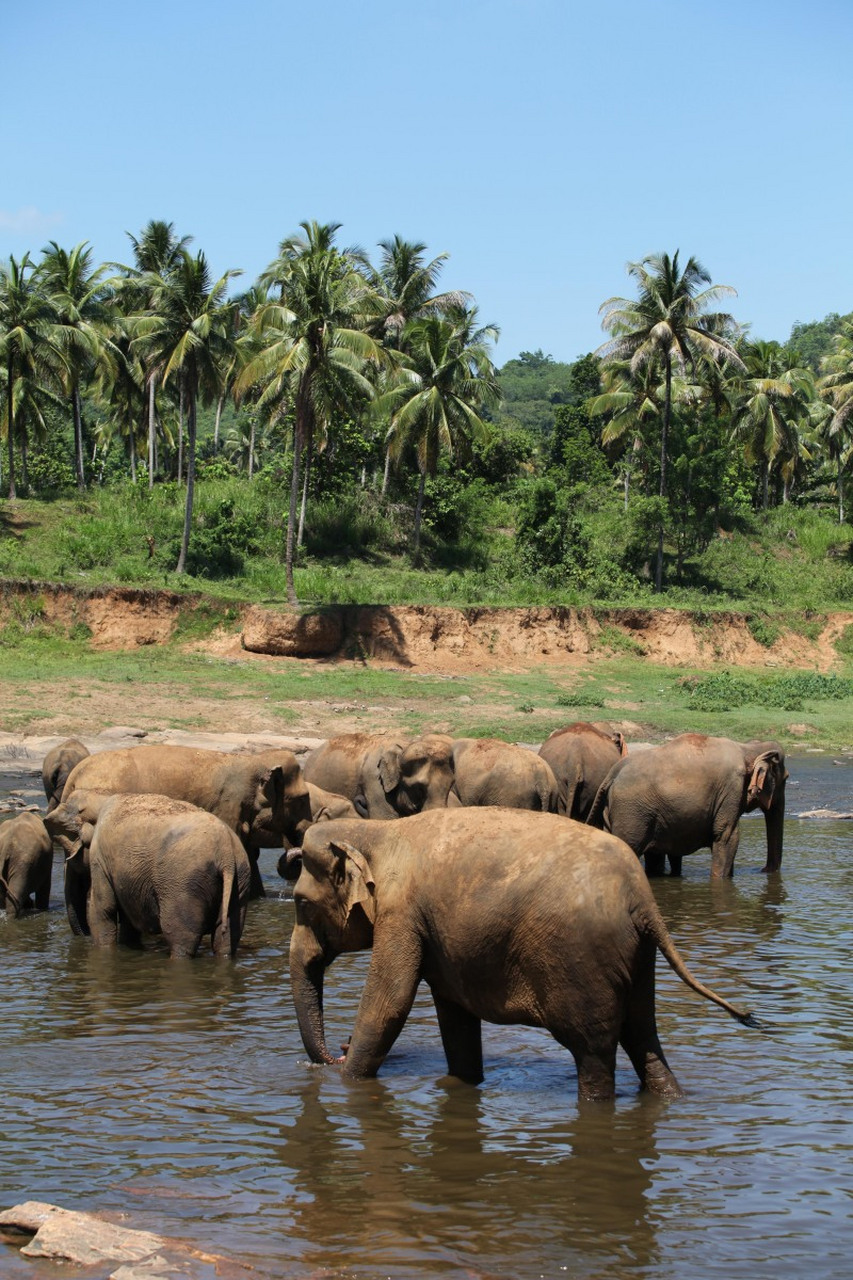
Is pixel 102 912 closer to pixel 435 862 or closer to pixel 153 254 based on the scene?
pixel 435 862

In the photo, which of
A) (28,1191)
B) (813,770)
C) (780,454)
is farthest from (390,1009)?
(780,454)

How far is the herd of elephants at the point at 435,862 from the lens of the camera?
6715mm

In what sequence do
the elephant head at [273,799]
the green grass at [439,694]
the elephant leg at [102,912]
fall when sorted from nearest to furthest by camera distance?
the elephant leg at [102,912] < the elephant head at [273,799] < the green grass at [439,694]

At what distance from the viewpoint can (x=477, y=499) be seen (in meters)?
52.0

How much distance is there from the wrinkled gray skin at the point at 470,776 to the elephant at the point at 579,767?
105 centimetres

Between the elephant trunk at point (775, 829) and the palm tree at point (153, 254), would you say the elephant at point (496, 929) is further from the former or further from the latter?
the palm tree at point (153, 254)

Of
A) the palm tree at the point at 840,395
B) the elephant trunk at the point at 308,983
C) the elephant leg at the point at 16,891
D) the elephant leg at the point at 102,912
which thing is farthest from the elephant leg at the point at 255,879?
the palm tree at the point at 840,395

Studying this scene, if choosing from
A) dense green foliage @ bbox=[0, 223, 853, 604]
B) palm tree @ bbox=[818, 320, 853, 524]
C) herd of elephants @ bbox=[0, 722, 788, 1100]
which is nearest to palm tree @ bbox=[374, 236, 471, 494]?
dense green foliage @ bbox=[0, 223, 853, 604]

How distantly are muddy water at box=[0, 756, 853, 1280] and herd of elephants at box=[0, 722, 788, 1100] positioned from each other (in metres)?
0.37

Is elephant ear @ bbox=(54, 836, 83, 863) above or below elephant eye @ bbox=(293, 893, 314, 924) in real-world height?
below

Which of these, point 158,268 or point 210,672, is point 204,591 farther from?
point 158,268

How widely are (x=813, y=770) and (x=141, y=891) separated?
58.1 ft

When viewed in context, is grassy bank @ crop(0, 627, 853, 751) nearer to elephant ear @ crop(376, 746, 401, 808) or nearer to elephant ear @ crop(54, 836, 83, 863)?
elephant ear @ crop(376, 746, 401, 808)

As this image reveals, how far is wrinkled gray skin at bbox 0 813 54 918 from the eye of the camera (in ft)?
41.9
